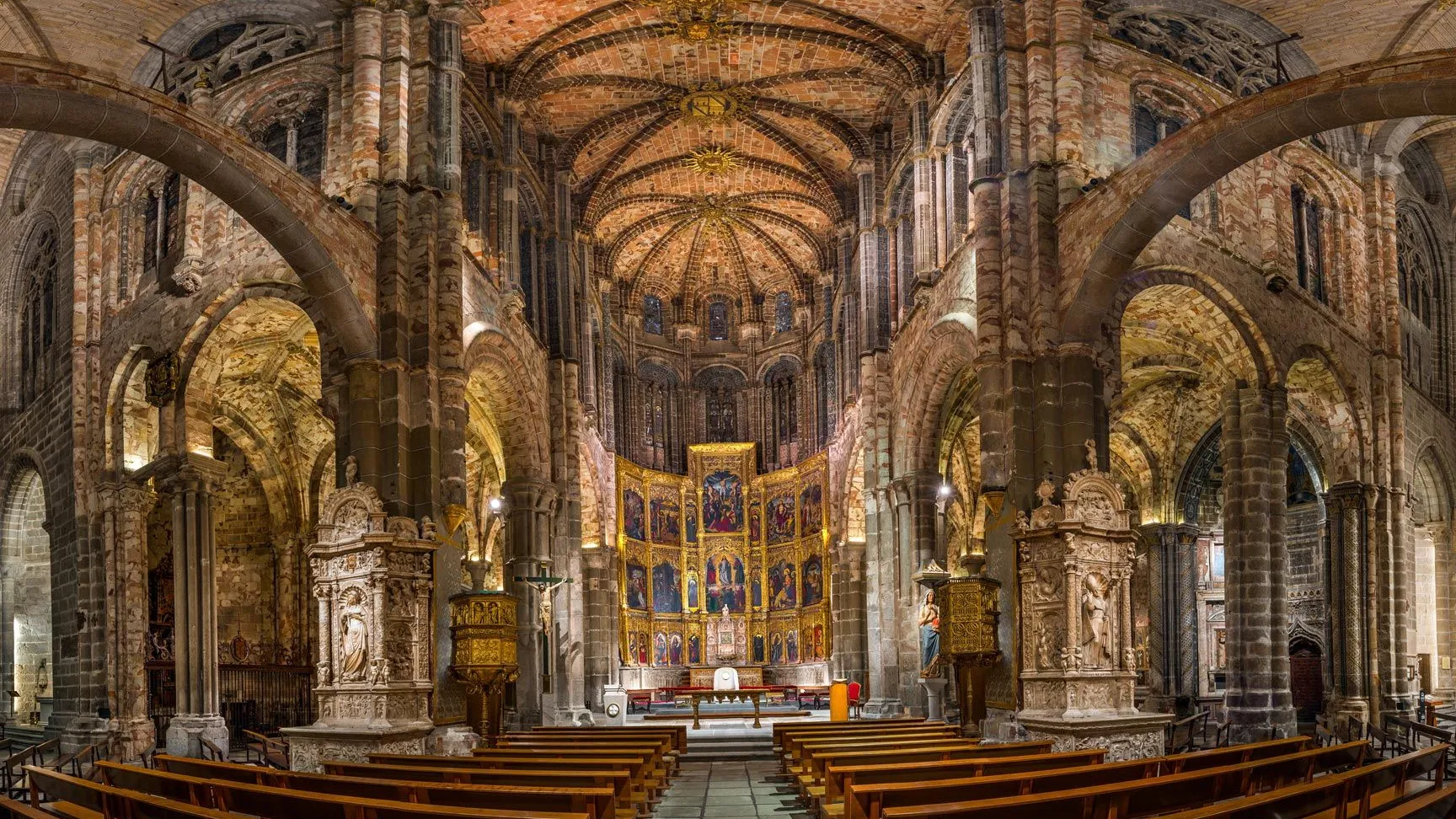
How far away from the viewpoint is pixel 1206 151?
16.9 m

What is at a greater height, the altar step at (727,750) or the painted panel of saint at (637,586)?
the painted panel of saint at (637,586)

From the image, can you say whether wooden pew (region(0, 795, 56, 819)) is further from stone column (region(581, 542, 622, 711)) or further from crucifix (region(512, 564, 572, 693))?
stone column (region(581, 542, 622, 711))

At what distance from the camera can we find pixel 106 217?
77.6 feet

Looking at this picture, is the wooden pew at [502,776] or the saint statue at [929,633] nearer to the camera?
the wooden pew at [502,776]

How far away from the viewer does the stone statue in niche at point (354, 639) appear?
57.0 feet

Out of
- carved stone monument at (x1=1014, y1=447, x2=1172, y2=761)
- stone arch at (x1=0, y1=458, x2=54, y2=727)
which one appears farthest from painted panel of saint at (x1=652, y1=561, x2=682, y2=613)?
carved stone monument at (x1=1014, y1=447, x2=1172, y2=761)

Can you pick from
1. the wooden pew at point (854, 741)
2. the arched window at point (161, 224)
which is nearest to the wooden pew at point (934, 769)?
the wooden pew at point (854, 741)

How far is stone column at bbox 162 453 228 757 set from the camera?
71.8 feet

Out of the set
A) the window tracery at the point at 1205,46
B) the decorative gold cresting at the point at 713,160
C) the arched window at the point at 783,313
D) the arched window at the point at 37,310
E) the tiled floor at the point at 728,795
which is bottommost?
the tiled floor at the point at 728,795

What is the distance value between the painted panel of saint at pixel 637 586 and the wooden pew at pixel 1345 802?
32.3 m

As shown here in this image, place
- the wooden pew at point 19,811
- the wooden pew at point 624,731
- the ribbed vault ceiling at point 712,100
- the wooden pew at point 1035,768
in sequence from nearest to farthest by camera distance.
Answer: the wooden pew at point 19,811 → the wooden pew at point 1035,768 → the wooden pew at point 624,731 → the ribbed vault ceiling at point 712,100

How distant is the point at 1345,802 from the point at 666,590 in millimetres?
34461

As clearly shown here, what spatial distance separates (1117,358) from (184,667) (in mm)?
15671

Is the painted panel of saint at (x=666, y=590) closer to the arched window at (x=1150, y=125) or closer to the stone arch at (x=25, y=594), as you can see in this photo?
the stone arch at (x=25, y=594)
